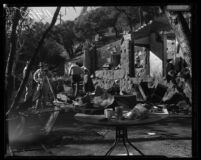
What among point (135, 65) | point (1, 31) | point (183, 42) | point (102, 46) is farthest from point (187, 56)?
point (102, 46)

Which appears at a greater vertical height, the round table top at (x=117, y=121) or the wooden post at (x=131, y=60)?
the wooden post at (x=131, y=60)

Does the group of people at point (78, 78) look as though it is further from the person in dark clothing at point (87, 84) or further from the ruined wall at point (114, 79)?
the ruined wall at point (114, 79)

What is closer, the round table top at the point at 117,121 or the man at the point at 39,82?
the round table top at the point at 117,121

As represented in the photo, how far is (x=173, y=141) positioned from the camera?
4793 millimetres

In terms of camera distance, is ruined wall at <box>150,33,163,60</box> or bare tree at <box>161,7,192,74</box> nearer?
bare tree at <box>161,7,192,74</box>

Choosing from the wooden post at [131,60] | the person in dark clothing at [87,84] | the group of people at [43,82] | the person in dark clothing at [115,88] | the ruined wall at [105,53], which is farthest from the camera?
the ruined wall at [105,53]

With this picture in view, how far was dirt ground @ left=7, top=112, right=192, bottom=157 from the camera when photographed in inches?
Result: 162

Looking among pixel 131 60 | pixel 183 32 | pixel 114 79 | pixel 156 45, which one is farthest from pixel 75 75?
pixel 156 45

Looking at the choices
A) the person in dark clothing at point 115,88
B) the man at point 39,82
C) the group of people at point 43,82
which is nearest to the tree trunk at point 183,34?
the group of people at point 43,82

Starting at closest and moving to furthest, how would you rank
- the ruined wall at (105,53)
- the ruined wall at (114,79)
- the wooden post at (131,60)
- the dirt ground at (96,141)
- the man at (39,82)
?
the dirt ground at (96,141) → the man at (39,82) → the ruined wall at (114,79) → the wooden post at (131,60) → the ruined wall at (105,53)

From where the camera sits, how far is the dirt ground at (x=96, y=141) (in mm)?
4125

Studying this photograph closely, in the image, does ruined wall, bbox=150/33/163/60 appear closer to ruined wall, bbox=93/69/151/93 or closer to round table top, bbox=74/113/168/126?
ruined wall, bbox=93/69/151/93

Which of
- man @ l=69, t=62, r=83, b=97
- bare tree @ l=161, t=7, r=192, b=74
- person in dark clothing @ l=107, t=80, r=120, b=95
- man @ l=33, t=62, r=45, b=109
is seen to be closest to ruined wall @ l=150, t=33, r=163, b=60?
person in dark clothing @ l=107, t=80, r=120, b=95
